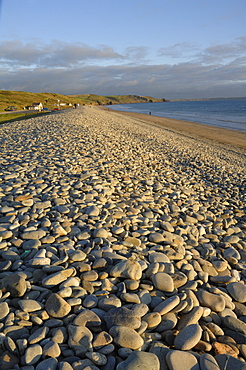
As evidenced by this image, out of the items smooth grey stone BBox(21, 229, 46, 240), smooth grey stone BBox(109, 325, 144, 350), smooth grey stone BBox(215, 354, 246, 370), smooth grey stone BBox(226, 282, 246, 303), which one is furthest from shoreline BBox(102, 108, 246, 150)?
smooth grey stone BBox(109, 325, 144, 350)

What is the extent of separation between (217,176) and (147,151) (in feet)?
10.5

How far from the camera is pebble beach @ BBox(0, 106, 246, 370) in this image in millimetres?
2205

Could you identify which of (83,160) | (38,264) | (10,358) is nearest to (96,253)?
(38,264)

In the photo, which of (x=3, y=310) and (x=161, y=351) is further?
(x=3, y=310)

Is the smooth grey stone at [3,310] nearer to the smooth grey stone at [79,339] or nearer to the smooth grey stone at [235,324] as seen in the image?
the smooth grey stone at [79,339]

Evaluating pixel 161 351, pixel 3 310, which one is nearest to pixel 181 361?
pixel 161 351

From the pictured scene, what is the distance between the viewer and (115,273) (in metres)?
3.14

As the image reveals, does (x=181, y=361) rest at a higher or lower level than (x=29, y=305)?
lower

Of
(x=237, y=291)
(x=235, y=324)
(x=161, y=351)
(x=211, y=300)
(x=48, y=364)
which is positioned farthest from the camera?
(x=237, y=291)

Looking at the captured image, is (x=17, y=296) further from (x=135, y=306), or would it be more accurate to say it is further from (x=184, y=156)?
(x=184, y=156)

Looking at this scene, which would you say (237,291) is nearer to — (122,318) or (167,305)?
(167,305)

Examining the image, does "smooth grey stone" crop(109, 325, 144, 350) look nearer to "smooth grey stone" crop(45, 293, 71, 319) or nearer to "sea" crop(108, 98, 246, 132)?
"smooth grey stone" crop(45, 293, 71, 319)

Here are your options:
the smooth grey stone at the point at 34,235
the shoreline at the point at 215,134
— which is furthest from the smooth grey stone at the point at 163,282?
the shoreline at the point at 215,134

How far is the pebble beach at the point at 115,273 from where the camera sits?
221cm
